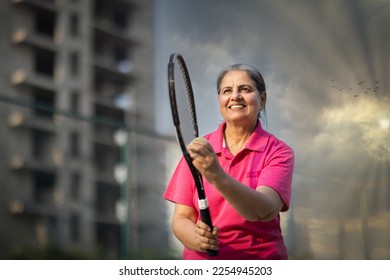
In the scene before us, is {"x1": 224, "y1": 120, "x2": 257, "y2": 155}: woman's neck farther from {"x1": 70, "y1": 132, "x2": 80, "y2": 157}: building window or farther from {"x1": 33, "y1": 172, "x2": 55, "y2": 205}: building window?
{"x1": 70, "y1": 132, "x2": 80, "y2": 157}: building window

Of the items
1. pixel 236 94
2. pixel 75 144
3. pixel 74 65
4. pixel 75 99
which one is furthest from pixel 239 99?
pixel 74 65

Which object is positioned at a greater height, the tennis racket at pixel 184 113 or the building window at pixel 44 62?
the building window at pixel 44 62

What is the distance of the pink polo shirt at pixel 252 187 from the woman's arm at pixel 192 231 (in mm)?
14

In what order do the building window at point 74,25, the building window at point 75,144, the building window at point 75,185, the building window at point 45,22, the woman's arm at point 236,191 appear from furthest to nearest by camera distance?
the building window at point 45,22
the building window at point 74,25
the building window at point 75,144
the building window at point 75,185
the woman's arm at point 236,191

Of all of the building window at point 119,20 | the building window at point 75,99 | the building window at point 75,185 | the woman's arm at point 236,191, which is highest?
the building window at point 119,20

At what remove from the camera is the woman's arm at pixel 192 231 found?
0.96m

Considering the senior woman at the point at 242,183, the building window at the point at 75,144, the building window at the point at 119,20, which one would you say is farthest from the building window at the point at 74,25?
the senior woman at the point at 242,183

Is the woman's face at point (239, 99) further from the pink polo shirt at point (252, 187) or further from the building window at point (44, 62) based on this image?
the building window at point (44, 62)

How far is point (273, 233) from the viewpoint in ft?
3.32

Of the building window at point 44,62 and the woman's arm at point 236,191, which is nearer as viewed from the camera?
the woman's arm at point 236,191

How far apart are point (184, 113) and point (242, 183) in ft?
0.63

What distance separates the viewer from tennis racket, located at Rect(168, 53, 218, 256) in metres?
0.97

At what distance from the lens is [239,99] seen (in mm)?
1047
